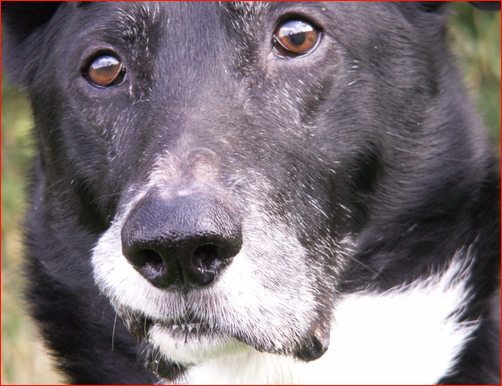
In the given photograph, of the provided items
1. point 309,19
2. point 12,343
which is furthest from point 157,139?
point 12,343

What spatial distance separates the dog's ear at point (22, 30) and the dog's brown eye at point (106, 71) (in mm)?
459

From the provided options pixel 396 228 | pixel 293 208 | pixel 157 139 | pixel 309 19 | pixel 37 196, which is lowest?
pixel 37 196

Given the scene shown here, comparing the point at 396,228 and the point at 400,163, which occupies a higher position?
the point at 400,163

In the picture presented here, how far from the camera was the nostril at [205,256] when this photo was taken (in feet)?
5.84

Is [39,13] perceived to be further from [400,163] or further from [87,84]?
[400,163]

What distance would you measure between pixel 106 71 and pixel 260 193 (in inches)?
30.4

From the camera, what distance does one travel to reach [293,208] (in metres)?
2.17

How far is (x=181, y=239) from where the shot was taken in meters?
1.72

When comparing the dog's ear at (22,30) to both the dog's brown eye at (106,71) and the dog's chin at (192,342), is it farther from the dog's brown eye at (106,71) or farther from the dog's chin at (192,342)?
the dog's chin at (192,342)

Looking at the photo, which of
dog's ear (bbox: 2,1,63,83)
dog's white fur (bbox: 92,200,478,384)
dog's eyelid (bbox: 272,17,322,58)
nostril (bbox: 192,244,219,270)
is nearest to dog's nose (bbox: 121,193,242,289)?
nostril (bbox: 192,244,219,270)

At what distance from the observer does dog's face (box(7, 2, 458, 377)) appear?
1.86 metres

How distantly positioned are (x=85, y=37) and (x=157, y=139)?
2.02ft

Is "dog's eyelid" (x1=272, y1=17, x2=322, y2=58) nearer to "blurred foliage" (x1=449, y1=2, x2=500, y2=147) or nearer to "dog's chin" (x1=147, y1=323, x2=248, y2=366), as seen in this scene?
"dog's chin" (x1=147, y1=323, x2=248, y2=366)

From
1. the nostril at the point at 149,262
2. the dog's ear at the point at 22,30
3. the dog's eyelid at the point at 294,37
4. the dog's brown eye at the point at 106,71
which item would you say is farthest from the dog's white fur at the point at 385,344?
the dog's ear at the point at 22,30
